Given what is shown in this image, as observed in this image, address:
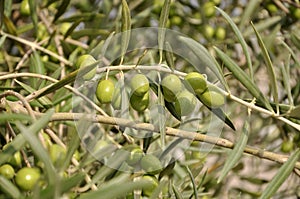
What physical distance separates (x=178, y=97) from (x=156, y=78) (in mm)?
112

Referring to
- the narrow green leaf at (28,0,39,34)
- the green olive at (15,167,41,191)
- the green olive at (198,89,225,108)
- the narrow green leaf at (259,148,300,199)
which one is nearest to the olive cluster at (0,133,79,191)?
the green olive at (15,167,41,191)

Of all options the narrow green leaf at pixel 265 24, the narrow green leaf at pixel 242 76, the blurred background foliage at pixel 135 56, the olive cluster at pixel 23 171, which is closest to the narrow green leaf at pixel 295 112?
the narrow green leaf at pixel 242 76

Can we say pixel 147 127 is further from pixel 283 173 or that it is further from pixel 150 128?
pixel 283 173

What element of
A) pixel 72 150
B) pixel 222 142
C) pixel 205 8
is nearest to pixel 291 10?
pixel 205 8

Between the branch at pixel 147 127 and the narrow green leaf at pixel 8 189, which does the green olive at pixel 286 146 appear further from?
the narrow green leaf at pixel 8 189

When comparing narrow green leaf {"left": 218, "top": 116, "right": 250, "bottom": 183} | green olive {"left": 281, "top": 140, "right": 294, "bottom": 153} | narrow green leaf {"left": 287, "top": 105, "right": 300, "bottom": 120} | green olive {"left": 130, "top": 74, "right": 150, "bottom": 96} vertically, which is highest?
green olive {"left": 130, "top": 74, "right": 150, "bottom": 96}

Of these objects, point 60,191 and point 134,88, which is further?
point 134,88

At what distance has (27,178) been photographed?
816 mm

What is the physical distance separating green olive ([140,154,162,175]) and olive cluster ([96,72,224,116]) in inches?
3.4

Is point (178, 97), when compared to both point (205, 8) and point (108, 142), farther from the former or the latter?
point (205, 8)

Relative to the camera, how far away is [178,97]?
916 millimetres

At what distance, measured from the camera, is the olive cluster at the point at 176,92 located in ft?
2.97

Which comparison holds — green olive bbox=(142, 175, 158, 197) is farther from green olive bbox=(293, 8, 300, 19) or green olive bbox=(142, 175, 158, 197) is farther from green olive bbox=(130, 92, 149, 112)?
green olive bbox=(293, 8, 300, 19)

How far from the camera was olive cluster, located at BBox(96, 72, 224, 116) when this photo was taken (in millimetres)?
905
